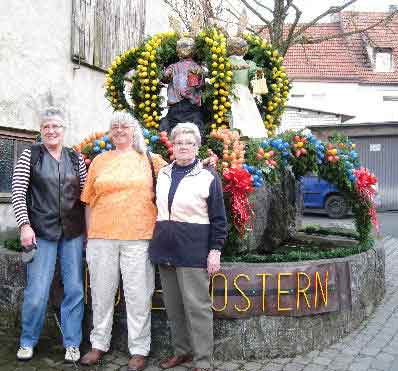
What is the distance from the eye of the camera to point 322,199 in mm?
15766

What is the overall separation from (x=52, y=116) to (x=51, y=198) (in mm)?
578

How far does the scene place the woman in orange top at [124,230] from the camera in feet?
12.0

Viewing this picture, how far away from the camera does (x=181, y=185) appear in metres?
3.55

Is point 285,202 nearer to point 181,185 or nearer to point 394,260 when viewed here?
point 181,185

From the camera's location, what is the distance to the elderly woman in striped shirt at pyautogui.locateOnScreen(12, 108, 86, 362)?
12.4 ft

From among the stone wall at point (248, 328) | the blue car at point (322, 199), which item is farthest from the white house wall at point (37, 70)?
the blue car at point (322, 199)

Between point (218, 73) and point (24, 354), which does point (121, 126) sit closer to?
point (24, 354)

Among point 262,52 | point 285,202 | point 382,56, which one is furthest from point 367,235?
point 382,56

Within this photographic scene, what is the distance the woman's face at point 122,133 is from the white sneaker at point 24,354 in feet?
5.43

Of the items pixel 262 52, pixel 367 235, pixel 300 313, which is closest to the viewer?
pixel 300 313

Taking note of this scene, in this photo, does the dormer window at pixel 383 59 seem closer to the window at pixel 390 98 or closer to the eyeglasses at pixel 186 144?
the window at pixel 390 98

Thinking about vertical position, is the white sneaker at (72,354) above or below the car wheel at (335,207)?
below

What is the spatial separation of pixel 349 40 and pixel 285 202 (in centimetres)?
2345

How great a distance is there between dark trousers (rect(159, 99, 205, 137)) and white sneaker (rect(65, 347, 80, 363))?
266 centimetres
